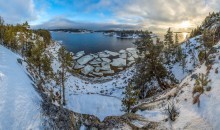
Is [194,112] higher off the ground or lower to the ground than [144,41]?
lower

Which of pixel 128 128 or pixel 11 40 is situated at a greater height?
pixel 11 40

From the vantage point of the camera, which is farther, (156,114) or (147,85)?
(147,85)

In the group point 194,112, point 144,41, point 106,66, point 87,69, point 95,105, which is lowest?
point 87,69

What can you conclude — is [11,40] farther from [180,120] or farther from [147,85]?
[180,120]

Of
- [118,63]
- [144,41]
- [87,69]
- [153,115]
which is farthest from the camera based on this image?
[118,63]

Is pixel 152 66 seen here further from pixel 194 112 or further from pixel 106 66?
pixel 106 66

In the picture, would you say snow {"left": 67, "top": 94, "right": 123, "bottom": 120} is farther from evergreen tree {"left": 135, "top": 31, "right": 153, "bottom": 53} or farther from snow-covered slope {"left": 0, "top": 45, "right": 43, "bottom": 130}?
snow-covered slope {"left": 0, "top": 45, "right": 43, "bottom": 130}

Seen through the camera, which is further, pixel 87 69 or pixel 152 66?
pixel 87 69

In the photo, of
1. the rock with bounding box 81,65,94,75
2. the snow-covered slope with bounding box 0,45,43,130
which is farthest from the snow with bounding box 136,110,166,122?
the rock with bounding box 81,65,94,75

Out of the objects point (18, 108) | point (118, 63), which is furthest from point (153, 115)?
point (118, 63)

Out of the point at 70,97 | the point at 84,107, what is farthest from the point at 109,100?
the point at 70,97

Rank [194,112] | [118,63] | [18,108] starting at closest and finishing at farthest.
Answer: [194,112] < [18,108] < [118,63]
